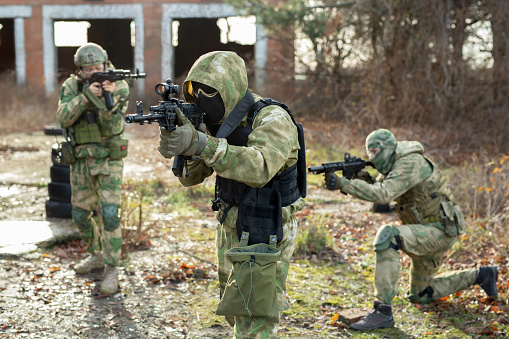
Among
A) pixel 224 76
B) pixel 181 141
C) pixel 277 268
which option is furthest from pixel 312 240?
pixel 181 141

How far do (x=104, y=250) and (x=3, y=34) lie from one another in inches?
964

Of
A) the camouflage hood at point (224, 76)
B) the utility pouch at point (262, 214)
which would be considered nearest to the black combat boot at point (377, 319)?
the utility pouch at point (262, 214)

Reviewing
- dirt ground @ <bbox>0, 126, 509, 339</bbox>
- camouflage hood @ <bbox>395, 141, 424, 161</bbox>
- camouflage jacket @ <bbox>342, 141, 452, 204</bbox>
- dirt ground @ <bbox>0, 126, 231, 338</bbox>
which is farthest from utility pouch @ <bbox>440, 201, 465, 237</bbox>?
dirt ground @ <bbox>0, 126, 231, 338</bbox>

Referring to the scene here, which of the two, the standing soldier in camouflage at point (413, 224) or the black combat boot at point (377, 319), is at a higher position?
the standing soldier in camouflage at point (413, 224)

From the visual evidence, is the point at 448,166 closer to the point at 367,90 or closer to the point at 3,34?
the point at 367,90

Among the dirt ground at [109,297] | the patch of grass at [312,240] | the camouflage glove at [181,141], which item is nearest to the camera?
the camouflage glove at [181,141]

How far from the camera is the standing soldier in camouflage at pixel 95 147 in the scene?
475cm

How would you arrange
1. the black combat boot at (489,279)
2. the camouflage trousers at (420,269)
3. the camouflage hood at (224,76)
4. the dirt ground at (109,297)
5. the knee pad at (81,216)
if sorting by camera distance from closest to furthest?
the camouflage hood at (224,76) → the dirt ground at (109,297) → the camouflage trousers at (420,269) → the black combat boot at (489,279) → the knee pad at (81,216)

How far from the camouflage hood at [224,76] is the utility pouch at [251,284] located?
77 cm

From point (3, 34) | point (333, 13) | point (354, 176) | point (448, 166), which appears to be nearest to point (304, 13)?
point (333, 13)

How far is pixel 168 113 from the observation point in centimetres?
255

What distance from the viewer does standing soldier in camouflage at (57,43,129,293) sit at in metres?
4.75

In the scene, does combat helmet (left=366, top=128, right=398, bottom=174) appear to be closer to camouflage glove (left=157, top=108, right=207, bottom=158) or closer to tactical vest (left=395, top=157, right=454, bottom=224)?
tactical vest (left=395, top=157, right=454, bottom=224)

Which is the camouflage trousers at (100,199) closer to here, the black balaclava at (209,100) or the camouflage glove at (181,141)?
the black balaclava at (209,100)
